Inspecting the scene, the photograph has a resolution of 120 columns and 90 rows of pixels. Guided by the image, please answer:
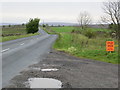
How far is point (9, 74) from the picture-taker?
7.65 metres

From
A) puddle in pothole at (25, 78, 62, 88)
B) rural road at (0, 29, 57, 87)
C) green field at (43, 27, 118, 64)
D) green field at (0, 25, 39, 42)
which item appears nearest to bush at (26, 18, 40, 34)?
green field at (0, 25, 39, 42)

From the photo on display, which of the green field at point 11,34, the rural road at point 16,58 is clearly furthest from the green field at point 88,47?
the green field at point 11,34

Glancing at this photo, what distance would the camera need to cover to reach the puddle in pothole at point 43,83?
20.3ft

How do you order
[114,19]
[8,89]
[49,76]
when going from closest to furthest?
[8,89] → [49,76] → [114,19]

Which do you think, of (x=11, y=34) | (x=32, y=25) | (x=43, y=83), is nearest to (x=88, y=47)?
(x=43, y=83)

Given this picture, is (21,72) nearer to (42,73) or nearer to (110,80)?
(42,73)

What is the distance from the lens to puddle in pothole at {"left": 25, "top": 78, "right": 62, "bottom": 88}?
6.19m

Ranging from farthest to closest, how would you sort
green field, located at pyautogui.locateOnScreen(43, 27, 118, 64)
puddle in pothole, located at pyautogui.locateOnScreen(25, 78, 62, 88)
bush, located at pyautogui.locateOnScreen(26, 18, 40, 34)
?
bush, located at pyautogui.locateOnScreen(26, 18, 40, 34), green field, located at pyautogui.locateOnScreen(43, 27, 118, 64), puddle in pothole, located at pyautogui.locateOnScreen(25, 78, 62, 88)

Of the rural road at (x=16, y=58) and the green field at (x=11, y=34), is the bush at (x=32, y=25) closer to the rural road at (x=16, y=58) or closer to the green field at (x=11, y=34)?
the green field at (x=11, y=34)

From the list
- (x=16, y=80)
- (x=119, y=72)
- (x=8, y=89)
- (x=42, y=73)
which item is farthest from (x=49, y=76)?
(x=119, y=72)

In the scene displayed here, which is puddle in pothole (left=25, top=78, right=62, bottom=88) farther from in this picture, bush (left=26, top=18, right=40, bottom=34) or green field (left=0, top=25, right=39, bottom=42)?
bush (left=26, top=18, right=40, bottom=34)

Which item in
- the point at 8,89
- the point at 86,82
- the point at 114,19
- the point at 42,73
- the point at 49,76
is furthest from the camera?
the point at 114,19

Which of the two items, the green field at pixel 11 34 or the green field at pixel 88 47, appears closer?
the green field at pixel 88 47

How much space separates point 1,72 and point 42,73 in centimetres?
180
